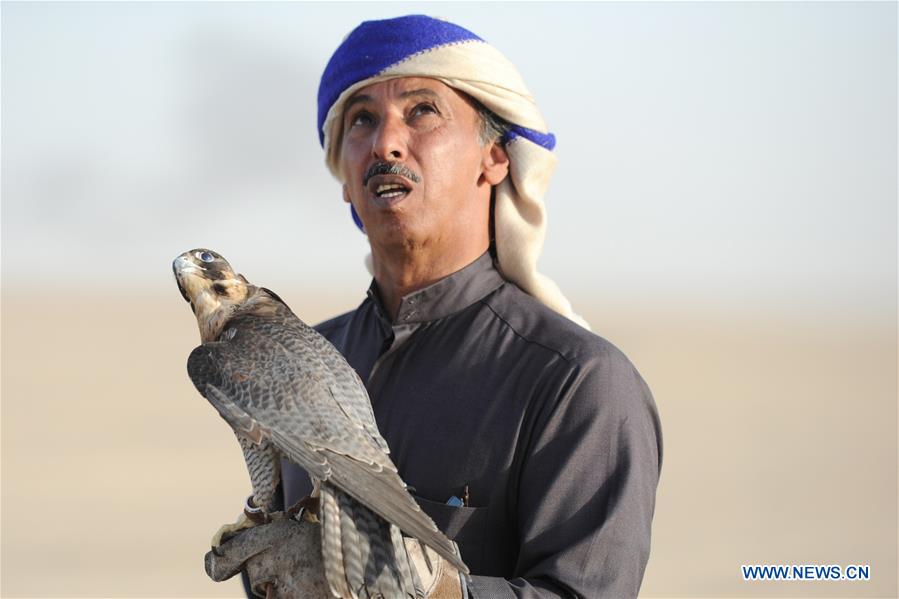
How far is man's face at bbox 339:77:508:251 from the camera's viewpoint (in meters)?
3.49

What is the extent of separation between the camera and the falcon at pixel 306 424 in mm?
2625

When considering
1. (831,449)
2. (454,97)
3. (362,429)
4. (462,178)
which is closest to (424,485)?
(362,429)

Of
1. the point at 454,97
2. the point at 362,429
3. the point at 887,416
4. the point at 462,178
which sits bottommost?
the point at 887,416

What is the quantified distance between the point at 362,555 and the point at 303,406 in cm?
45

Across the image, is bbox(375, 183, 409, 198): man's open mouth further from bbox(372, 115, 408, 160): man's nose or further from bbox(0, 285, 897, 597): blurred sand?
bbox(0, 285, 897, 597): blurred sand

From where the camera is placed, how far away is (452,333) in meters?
3.48

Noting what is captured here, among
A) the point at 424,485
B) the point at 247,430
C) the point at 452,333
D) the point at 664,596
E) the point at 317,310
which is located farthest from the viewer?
the point at 317,310

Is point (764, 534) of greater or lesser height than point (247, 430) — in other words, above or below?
below

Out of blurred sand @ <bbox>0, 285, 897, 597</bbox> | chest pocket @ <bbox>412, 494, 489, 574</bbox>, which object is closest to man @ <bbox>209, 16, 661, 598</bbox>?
chest pocket @ <bbox>412, 494, 489, 574</bbox>

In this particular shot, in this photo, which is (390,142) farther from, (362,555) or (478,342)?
(362,555)

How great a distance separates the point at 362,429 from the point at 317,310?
27.7 meters

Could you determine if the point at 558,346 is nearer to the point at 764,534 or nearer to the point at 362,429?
the point at 362,429

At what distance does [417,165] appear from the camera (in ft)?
11.5

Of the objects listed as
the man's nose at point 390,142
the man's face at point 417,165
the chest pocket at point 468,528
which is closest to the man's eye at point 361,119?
the man's face at point 417,165
